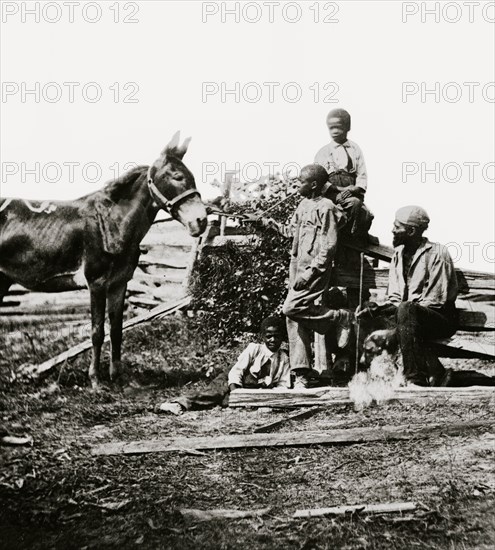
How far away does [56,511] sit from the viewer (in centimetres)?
496

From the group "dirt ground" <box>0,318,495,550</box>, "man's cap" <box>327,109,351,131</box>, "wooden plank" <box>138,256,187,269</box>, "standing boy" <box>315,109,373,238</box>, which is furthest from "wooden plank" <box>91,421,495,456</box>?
"wooden plank" <box>138,256,187,269</box>

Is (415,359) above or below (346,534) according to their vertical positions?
above

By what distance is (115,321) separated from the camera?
27.1ft

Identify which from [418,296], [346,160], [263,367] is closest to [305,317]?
[263,367]

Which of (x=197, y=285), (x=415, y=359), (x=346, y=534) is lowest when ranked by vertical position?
(x=346, y=534)

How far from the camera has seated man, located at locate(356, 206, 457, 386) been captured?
7234 mm

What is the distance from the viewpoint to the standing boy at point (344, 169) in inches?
317

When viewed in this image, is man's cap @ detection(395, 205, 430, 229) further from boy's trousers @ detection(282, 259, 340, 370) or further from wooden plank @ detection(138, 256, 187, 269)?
wooden plank @ detection(138, 256, 187, 269)

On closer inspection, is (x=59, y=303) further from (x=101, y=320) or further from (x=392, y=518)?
(x=392, y=518)

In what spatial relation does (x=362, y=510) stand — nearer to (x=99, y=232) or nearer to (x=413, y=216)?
(x=413, y=216)

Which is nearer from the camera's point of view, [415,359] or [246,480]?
[246,480]

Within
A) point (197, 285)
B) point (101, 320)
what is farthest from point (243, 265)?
point (101, 320)

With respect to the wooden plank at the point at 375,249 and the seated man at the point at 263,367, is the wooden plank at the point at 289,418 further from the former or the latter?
the wooden plank at the point at 375,249

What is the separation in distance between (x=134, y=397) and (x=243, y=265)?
8.16ft
